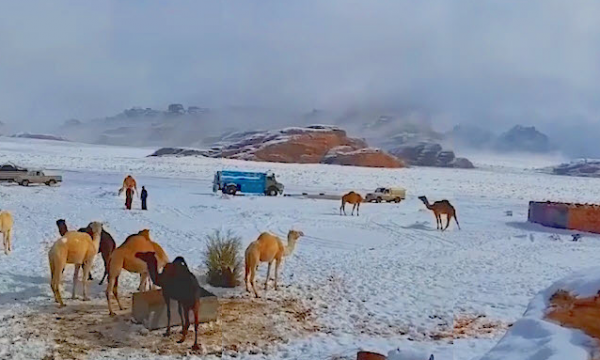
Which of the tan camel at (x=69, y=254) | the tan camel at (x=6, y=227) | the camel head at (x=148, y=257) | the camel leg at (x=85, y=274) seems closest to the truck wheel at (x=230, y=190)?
the tan camel at (x=6, y=227)

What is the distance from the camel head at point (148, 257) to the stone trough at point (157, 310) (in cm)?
44

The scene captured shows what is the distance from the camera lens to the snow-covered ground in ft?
30.2

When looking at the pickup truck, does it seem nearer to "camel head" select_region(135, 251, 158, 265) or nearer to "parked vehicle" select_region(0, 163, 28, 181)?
"parked vehicle" select_region(0, 163, 28, 181)

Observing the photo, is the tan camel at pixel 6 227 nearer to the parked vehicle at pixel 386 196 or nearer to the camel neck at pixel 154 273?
the camel neck at pixel 154 273

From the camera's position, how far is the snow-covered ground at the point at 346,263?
9203 millimetres

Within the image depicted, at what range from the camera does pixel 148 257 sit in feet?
31.4

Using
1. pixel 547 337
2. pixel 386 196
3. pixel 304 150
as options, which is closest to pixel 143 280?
pixel 547 337

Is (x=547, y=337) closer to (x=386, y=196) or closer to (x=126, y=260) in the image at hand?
(x=126, y=260)

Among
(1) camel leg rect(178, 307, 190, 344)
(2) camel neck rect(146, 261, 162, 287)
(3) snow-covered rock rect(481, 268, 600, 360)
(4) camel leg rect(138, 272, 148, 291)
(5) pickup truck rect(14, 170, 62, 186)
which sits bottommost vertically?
(1) camel leg rect(178, 307, 190, 344)

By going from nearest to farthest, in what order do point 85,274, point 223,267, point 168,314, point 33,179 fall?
point 168,314
point 85,274
point 223,267
point 33,179

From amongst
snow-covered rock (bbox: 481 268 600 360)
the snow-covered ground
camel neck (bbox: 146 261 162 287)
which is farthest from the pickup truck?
snow-covered rock (bbox: 481 268 600 360)

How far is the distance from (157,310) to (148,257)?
878 mm

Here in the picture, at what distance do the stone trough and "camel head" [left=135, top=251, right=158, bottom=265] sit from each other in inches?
17.5

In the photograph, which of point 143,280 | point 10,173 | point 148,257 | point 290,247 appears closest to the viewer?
point 148,257
